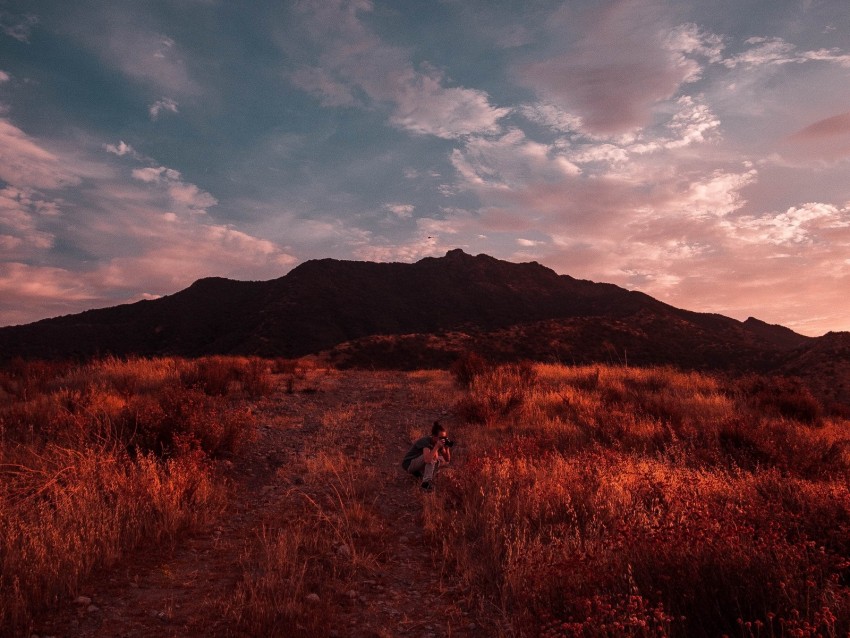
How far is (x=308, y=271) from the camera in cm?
8725

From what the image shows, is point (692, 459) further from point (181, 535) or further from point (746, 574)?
point (181, 535)

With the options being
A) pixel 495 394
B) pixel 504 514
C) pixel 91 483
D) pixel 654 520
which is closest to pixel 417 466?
pixel 504 514

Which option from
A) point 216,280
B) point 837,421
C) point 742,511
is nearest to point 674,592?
point 742,511

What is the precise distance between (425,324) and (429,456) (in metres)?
72.0

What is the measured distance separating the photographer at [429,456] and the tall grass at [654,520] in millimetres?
400

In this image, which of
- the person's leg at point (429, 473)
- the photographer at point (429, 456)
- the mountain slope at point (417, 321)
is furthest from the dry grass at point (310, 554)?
the mountain slope at point (417, 321)

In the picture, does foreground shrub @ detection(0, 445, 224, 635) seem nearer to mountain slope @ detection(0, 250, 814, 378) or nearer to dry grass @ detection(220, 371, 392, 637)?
dry grass @ detection(220, 371, 392, 637)

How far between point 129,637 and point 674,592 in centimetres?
377

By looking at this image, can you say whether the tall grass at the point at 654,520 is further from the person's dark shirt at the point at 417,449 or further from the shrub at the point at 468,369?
the shrub at the point at 468,369

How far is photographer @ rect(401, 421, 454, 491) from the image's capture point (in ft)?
23.4

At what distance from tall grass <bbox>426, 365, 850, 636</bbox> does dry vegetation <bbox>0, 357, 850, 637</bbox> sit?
0.02 m

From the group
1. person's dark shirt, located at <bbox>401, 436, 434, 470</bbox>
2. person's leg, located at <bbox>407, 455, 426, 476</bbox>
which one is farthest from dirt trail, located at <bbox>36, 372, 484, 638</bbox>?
person's dark shirt, located at <bbox>401, 436, 434, 470</bbox>

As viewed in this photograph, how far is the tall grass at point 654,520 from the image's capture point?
2.86 m

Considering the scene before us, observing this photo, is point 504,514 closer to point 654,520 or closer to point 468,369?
point 654,520
